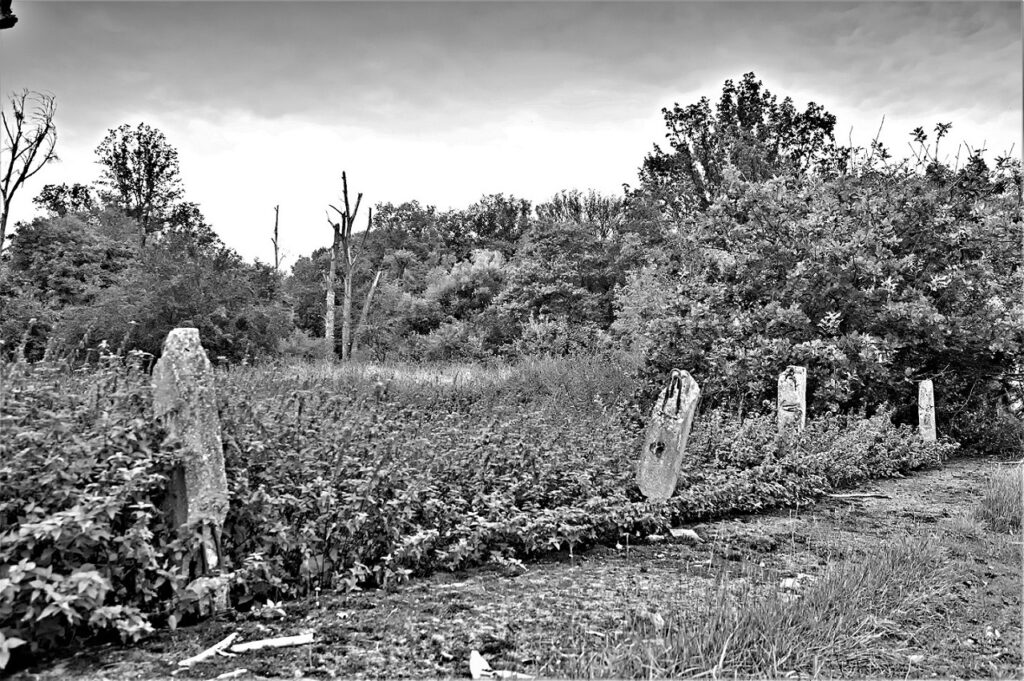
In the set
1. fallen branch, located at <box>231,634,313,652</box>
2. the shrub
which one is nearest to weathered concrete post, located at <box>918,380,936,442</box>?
fallen branch, located at <box>231,634,313,652</box>

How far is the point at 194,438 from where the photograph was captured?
355cm

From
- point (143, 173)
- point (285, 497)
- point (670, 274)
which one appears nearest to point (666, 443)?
point (285, 497)

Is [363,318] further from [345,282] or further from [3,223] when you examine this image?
[3,223]

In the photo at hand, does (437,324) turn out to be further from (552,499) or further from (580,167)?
(552,499)

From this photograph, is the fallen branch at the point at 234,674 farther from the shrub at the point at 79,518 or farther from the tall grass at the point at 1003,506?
the tall grass at the point at 1003,506

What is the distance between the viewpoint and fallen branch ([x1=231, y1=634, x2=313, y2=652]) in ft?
10.1

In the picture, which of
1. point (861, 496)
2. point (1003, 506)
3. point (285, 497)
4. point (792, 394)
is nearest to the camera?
point (285, 497)

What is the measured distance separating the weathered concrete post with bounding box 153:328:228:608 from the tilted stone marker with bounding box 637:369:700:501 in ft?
12.0

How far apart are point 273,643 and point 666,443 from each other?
3952 millimetres

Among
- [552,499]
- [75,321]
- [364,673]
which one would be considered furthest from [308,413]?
[75,321]

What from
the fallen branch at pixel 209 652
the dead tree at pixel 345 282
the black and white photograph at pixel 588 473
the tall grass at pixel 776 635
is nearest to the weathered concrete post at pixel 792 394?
the black and white photograph at pixel 588 473

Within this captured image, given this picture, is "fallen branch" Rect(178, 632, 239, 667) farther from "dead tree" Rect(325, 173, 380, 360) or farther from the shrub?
"dead tree" Rect(325, 173, 380, 360)

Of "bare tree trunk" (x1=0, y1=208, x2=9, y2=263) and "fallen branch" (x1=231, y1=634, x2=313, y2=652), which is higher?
"bare tree trunk" (x1=0, y1=208, x2=9, y2=263)

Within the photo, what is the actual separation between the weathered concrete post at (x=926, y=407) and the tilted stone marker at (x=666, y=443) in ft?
21.8
